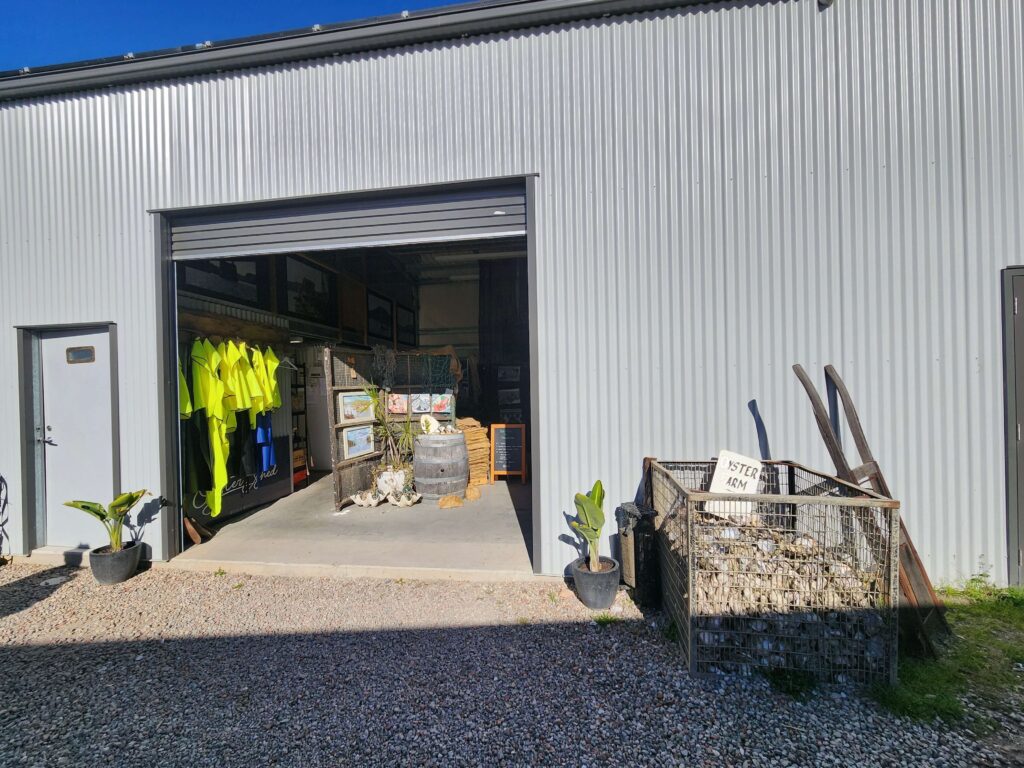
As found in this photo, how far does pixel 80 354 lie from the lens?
427 centimetres

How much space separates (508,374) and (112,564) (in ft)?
21.8

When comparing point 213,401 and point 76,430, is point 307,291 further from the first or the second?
point 76,430

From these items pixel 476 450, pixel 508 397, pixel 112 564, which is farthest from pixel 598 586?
pixel 508 397

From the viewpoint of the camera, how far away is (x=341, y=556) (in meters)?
3.99

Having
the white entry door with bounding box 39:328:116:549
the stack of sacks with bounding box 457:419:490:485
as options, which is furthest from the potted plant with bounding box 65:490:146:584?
the stack of sacks with bounding box 457:419:490:485

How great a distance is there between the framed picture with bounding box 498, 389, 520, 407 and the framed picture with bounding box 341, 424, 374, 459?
296 centimetres

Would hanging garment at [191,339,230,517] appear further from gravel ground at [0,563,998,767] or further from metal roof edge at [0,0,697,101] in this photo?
metal roof edge at [0,0,697,101]

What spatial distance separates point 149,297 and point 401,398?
3452 mm

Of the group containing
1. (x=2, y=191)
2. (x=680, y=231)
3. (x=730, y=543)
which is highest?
(x=2, y=191)

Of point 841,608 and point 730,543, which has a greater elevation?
point 730,543

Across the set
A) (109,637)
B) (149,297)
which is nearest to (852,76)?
(149,297)

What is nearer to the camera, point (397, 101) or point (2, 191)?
point (397, 101)

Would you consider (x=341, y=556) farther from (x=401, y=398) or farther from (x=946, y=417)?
(x=946, y=417)

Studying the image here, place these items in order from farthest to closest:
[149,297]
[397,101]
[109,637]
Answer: [149,297]
[397,101]
[109,637]
